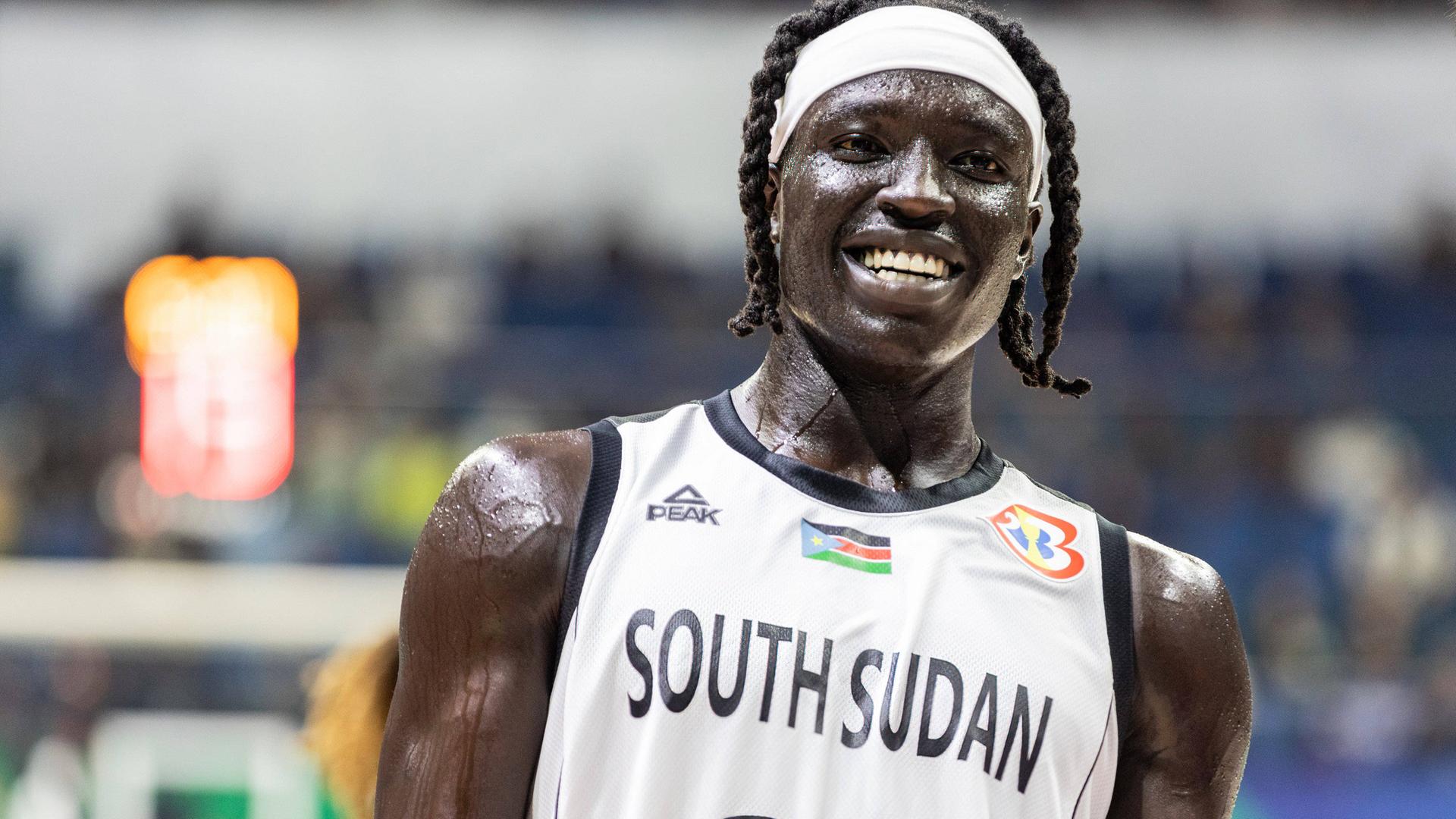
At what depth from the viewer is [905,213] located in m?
2.15

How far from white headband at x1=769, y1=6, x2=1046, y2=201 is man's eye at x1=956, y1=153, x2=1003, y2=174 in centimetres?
9

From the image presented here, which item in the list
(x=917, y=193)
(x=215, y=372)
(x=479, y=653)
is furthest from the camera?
(x=215, y=372)

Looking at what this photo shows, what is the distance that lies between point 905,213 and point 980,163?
0.15m

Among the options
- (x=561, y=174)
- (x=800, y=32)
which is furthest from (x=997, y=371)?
(x=800, y=32)

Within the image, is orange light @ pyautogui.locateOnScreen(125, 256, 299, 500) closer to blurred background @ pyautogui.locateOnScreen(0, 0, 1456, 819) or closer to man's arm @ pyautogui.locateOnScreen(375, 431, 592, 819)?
blurred background @ pyautogui.locateOnScreen(0, 0, 1456, 819)

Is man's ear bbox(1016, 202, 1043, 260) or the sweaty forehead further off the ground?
the sweaty forehead

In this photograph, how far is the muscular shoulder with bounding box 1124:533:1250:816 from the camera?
87.5 inches

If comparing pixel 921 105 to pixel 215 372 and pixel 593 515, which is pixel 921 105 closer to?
pixel 593 515

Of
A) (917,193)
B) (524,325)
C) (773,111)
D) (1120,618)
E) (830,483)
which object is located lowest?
(1120,618)

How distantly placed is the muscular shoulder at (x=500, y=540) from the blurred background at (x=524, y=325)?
12.4 feet

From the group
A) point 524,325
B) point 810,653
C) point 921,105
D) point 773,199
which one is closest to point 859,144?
point 921,105

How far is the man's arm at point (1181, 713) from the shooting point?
2.22 m

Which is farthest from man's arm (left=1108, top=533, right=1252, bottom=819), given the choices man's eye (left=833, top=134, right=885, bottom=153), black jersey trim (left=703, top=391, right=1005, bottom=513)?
man's eye (left=833, top=134, right=885, bottom=153)

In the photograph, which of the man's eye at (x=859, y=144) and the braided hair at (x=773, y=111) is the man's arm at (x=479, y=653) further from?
the man's eye at (x=859, y=144)
